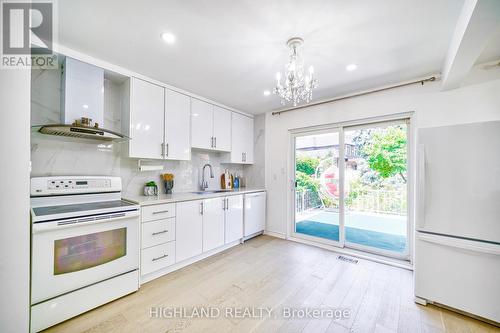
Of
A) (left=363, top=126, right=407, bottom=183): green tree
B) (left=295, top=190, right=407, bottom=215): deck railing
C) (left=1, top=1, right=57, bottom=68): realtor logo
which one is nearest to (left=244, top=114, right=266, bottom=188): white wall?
(left=295, top=190, right=407, bottom=215): deck railing

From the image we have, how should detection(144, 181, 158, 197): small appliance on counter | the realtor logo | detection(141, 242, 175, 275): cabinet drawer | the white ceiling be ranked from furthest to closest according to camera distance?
detection(144, 181, 158, 197): small appliance on counter
detection(141, 242, 175, 275): cabinet drawer
the white ceiling
the realtor logo

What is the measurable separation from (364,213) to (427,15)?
2.59 meters

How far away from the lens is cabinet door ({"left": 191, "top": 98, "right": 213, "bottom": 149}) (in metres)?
3.06

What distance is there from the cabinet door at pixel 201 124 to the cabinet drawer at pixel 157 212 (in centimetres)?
107

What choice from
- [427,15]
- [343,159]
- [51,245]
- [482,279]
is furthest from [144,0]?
[482,279]

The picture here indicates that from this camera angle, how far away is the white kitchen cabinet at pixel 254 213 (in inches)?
138

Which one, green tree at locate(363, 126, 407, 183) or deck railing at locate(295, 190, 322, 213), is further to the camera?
deck railing at locate(295, 190, 322, 213)

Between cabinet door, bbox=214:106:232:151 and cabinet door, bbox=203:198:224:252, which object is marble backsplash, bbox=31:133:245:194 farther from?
cabinet door, bbox=203:198:224:252

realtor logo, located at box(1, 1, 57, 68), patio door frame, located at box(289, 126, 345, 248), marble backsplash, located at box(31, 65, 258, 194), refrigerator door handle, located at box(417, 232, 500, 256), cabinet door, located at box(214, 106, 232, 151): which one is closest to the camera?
realtor logo, located at box(1, 1, 57, 68)

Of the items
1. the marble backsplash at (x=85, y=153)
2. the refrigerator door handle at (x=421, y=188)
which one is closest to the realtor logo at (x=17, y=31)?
the marble backsplash at (x=85, y=153)

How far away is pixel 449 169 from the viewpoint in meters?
1.76

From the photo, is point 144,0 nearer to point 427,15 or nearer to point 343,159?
point 427,15

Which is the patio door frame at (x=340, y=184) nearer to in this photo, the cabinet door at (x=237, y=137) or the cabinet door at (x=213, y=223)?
the cabinet door at (x=237, y=137)

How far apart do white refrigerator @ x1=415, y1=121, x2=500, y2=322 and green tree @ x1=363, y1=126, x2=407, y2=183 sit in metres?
1.04
